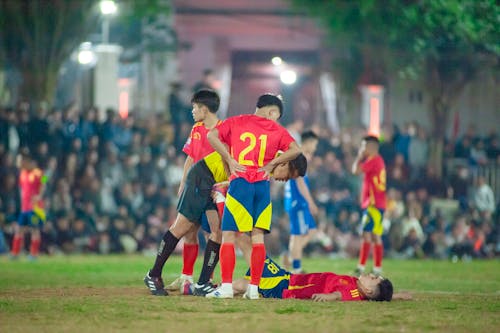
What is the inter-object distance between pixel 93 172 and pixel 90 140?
86 cm

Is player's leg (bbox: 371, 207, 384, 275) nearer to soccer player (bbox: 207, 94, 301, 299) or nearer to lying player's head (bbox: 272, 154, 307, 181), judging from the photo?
lying player's head (bbox: 272, 154, 307, 181)

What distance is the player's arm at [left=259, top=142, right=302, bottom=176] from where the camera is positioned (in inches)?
492

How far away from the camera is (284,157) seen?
12492 millimetres

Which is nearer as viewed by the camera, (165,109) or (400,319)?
(400,319)

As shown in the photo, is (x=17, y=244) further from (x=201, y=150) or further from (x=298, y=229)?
(x=201, y=150)

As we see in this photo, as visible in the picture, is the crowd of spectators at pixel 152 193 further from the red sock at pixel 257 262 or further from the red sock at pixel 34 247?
the red sock at pixel 257 262

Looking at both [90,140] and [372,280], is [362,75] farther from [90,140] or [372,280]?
[372,280]

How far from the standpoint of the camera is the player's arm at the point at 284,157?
492 inches

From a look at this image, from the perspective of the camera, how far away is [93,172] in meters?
27.6

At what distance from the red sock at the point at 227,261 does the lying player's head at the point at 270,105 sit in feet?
5.35

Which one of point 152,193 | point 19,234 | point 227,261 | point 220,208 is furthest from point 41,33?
point 227,261

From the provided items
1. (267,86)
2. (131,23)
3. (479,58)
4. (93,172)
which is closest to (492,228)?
(479,58)

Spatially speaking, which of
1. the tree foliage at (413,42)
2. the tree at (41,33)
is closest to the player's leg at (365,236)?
the tree foliage at (413,42)

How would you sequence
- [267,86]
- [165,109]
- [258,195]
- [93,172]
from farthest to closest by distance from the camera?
[267,86] < [165,109] < [93,172] < [258,195]
